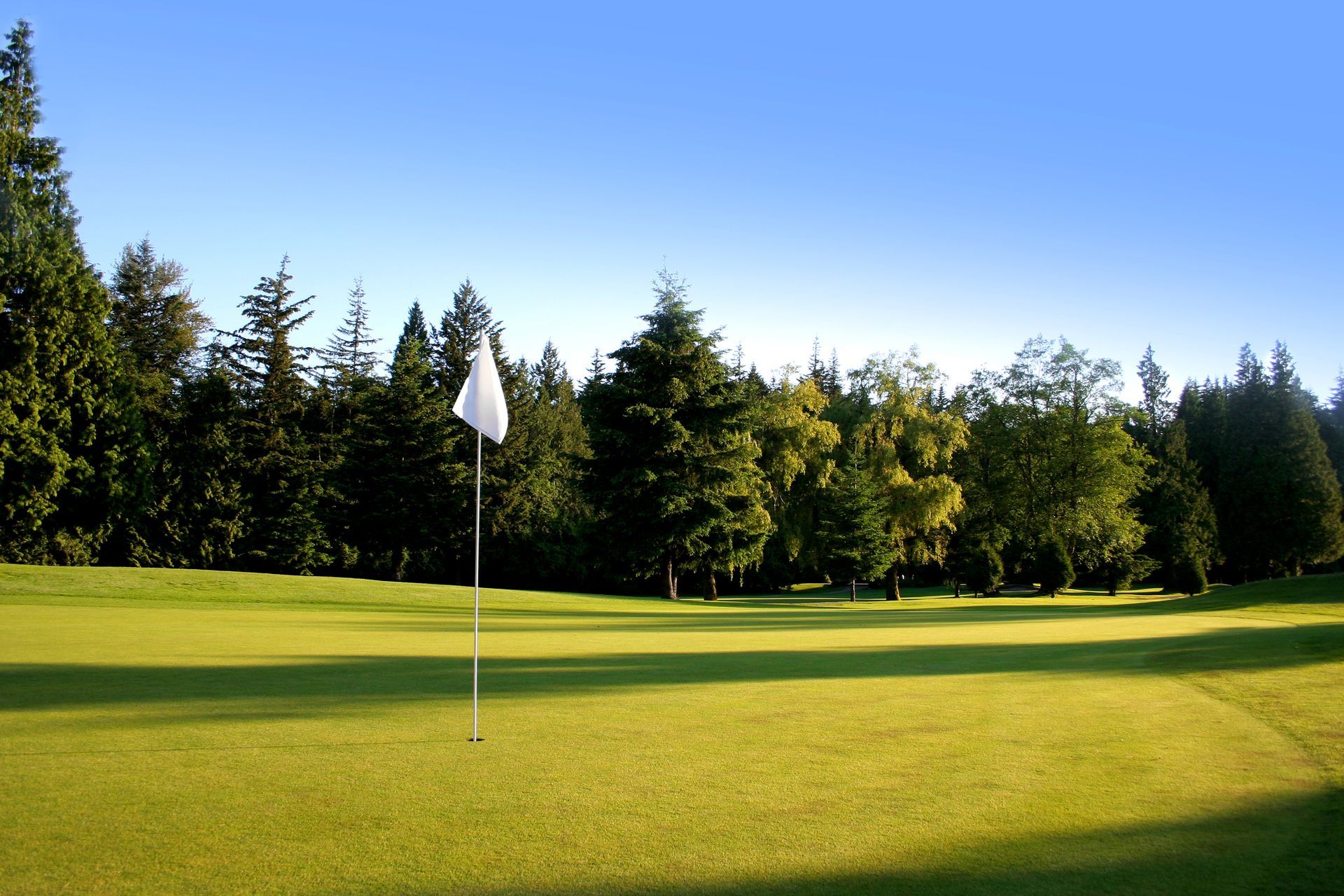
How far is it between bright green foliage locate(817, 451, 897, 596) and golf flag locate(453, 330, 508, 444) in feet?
121

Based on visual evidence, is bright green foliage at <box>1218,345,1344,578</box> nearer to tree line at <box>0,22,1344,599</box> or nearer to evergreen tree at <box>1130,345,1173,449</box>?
tree line at <box>0,22,1344,599</box>

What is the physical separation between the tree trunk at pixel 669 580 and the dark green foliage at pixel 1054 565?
21.1 metres

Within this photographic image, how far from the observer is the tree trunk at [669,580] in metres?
40.8

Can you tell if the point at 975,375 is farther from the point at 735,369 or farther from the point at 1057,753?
the point at 1057,753

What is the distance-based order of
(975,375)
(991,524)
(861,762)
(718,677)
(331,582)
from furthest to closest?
(975,375)
(991,524)
(331,582)
(718,677)
(861,762)

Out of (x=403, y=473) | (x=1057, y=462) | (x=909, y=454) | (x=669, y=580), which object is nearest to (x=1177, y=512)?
(x=1057, y=462)

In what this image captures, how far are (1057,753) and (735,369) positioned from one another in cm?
3830

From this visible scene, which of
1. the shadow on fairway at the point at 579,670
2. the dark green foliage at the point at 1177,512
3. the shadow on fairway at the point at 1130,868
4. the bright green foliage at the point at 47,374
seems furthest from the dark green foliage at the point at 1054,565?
the bright green foliage at the point at 47,374

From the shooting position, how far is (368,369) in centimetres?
6425

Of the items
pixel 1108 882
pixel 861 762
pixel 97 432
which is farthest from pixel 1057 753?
pixel 97 432

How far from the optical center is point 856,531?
4362 cm

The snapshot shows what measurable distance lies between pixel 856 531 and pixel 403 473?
2625 centimetres

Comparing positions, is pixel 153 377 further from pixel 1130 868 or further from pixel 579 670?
pixel 1130 868

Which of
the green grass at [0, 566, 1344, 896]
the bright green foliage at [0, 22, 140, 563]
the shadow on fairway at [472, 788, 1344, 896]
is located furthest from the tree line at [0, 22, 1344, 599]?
the shadow on fairway at [472, 788, 1344, 896]
